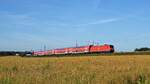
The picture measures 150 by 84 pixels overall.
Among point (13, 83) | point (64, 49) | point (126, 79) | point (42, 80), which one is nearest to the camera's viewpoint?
point (13, 83)

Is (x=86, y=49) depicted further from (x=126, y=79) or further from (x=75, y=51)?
(x=126, y=79)

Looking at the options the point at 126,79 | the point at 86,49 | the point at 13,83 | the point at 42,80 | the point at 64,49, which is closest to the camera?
the point at 13,83

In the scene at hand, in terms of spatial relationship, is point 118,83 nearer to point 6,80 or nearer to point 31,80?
point 31,80

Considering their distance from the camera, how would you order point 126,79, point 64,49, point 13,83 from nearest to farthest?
point 13,83
point 126,79
point 64,49

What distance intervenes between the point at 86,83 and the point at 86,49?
259 feet

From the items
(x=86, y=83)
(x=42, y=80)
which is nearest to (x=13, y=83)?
(x=42, y=80)

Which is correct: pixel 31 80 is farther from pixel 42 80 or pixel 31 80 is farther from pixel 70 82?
pixel 70 82

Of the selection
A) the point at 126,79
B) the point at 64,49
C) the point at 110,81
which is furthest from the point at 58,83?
the point at 64,49

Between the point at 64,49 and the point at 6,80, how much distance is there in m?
90.7

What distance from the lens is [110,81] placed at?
9992 mm

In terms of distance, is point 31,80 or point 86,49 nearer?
point 31,80

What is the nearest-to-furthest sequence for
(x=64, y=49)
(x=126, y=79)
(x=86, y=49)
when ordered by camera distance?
(x=126, y=79), (x=86, y=49), (x=64, y=49)

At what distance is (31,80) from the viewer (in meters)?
9.66

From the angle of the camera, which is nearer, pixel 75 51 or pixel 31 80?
pixel 31 80
